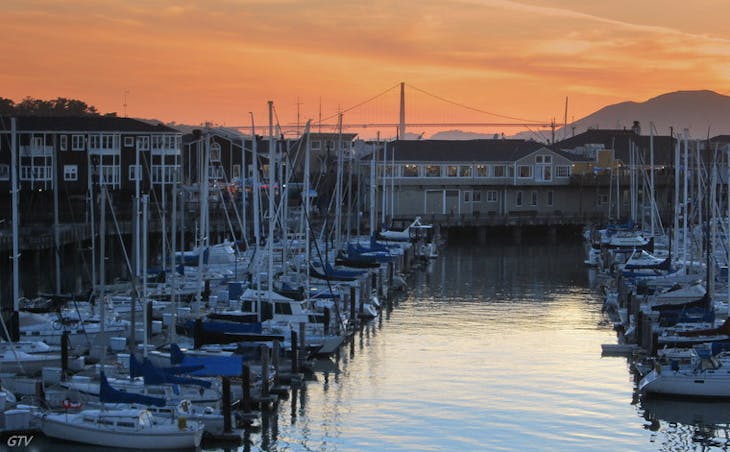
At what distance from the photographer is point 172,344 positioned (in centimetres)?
3388

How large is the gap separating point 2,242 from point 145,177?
93.9 ft

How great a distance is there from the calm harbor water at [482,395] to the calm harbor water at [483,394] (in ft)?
0.13

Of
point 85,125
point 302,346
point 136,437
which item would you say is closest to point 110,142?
point 85,125

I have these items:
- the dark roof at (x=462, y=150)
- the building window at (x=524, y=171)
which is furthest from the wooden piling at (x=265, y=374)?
the building window at (x=524, y=171)

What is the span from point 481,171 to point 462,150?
321 cm

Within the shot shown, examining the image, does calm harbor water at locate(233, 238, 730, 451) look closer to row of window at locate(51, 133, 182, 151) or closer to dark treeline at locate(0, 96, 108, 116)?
row of window at locate(51, 133, 182, 151)

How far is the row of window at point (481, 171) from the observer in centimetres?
10475

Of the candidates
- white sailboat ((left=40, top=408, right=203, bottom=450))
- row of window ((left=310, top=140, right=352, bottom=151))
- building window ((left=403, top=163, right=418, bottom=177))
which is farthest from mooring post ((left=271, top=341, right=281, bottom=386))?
row of window ((left=310, top=140, right=352, bottom=151))

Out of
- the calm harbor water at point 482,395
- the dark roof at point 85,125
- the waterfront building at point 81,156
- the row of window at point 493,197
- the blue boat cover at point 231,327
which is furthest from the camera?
the row of window at point 493,197

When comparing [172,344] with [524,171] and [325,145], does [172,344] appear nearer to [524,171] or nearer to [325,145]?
[524,171]

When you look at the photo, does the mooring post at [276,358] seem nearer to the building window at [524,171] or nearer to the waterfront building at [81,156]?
the waterfront building at [81,156]

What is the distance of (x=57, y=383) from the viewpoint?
31531 mm

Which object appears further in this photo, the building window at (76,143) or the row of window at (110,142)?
the building window at (76,143)

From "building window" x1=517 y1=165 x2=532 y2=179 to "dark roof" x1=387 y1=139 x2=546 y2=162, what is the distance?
907 millimetres
